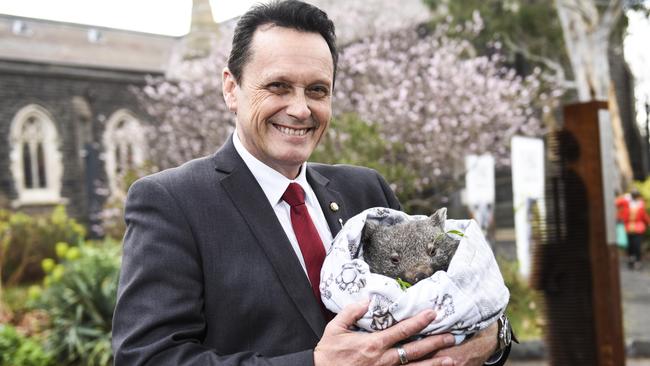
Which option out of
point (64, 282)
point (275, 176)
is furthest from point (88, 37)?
point (275, 176)

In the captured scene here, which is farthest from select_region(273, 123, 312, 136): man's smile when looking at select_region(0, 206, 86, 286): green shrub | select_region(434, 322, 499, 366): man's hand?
select_region(0, 206, 86, 286): green shrub

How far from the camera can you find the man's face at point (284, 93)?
2.09 meters

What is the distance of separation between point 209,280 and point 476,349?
87cm

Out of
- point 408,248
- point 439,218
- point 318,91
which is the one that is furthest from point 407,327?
point 318,91

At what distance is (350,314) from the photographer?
1825 millimetres

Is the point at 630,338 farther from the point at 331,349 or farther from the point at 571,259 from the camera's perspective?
the point at 331,349

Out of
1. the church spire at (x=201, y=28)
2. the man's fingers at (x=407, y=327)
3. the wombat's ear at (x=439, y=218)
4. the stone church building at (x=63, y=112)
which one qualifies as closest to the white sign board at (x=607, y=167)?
the wombat's ear at (x=439, y=218)

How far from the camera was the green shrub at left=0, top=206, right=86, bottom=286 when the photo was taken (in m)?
14.1

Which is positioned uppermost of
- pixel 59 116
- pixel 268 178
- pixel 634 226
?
pixel 59 116

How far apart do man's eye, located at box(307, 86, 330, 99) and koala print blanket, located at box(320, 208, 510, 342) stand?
0.50m

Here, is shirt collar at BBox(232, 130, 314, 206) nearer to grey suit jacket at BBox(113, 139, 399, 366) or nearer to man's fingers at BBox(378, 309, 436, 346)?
grey suit jacket at BBox(113, 139, 399, 366)

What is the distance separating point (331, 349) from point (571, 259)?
8.84 feet

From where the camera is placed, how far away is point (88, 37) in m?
32.0

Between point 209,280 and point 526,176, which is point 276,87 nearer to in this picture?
point 209,280
